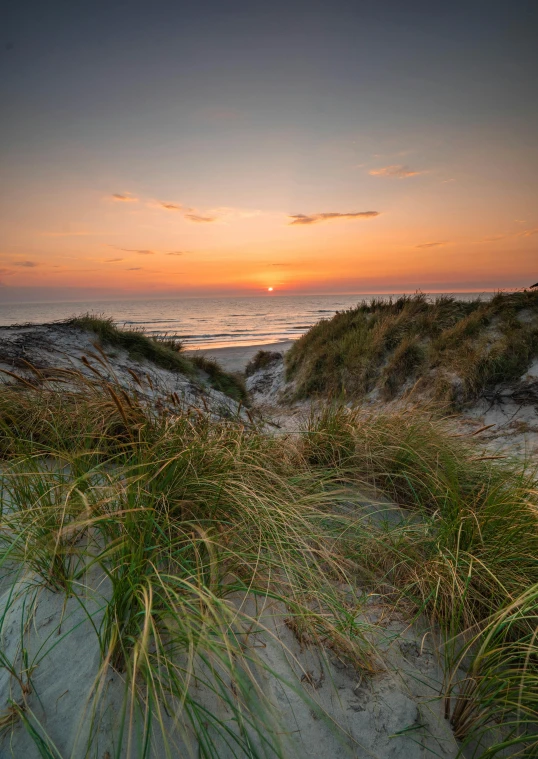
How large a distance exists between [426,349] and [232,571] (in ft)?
22.8

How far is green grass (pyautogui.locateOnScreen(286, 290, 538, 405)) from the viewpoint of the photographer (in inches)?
253

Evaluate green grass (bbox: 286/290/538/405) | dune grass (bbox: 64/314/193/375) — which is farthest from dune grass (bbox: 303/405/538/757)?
dune grass (bbox: 64/314/193/375)

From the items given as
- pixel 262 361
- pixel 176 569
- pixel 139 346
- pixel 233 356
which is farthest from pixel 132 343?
pixel 233 356

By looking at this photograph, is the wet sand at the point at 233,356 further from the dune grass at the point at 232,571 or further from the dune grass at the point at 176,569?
the dune grass at the point at 176,569

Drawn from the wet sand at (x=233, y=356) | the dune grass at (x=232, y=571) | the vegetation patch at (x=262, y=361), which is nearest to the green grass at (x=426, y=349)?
the vegetation patch at (x=262, y=361)

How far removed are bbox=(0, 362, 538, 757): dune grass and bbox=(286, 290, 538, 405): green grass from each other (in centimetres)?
371

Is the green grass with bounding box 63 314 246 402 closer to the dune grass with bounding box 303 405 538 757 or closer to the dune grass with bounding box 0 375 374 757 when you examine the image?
the dune grass with bounding box 0 375 374 757

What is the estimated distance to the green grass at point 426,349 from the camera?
6.44 meters

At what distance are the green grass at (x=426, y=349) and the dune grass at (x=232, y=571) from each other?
3.71m

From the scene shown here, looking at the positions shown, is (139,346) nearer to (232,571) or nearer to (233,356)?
(232,571)

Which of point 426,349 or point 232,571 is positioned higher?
point 426,349

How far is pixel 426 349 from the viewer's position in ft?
25.3

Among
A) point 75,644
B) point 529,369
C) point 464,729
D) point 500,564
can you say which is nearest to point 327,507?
point 500,564

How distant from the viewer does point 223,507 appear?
210 cm
